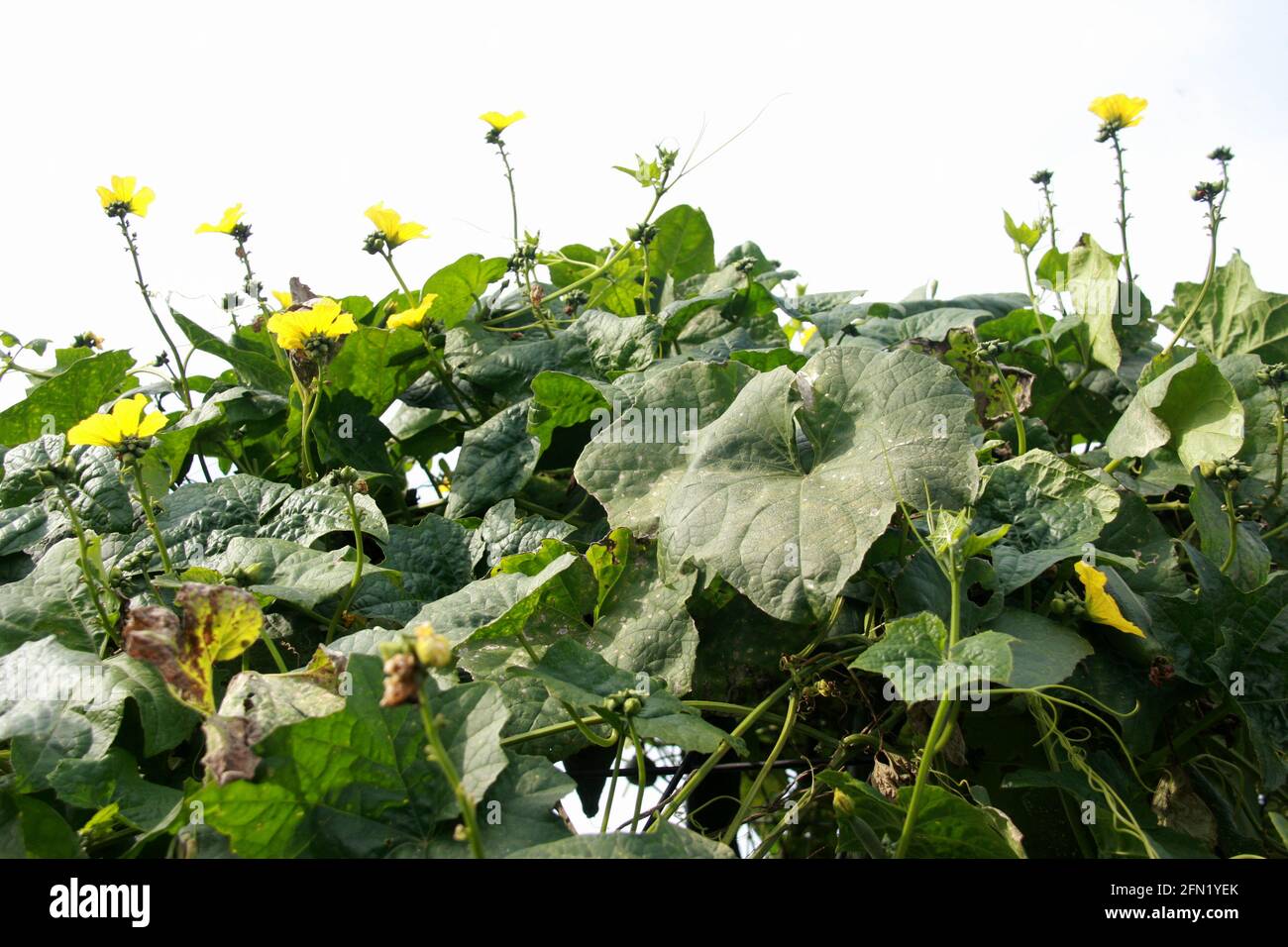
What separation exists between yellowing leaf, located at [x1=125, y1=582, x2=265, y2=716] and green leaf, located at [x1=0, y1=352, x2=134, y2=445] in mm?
859

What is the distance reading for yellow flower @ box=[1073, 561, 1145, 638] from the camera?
115cm

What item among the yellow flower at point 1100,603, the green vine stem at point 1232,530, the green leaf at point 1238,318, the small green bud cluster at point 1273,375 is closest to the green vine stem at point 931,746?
the yellow flower at point 1100,603

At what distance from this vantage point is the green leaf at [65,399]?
166 cm

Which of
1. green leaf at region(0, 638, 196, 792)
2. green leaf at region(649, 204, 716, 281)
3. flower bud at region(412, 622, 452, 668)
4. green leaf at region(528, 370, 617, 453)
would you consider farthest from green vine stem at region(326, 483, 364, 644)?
green leaf at region(649, 204, 716, 281)

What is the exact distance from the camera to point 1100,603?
1184 mm

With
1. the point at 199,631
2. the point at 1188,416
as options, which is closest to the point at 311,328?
the point at 199,631

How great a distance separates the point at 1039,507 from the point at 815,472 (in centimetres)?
33

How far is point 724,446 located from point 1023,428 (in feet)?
1.81

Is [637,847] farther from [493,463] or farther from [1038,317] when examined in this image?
[1038,317]

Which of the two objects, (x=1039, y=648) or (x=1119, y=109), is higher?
(x=1119, y=109)

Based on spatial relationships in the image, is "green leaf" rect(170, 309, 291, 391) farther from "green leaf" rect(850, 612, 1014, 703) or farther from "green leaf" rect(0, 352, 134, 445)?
"green leaf" rect(850, 612, 1014, 703)

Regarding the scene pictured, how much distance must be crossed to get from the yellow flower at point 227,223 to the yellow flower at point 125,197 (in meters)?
0.09
